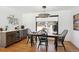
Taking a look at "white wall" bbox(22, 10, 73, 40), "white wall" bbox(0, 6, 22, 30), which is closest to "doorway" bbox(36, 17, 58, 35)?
"white wall" bbox(22, 10, 73, 40)

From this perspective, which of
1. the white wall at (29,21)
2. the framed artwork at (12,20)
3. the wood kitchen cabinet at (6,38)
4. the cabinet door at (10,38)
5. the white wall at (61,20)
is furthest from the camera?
the white wall at (29,21)

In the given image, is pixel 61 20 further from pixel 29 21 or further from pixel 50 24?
pixel 29 21

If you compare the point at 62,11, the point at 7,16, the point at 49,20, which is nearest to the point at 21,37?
the point at 7,16

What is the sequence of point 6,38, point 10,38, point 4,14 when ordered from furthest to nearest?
point 4,14 < point 10,38 < point 6,38

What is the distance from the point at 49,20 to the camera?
902 cm

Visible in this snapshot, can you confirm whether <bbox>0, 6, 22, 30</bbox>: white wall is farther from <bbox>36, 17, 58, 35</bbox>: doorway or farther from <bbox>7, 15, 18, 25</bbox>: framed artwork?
<bbox>36, 17, 58, 35</bbox>: doorway

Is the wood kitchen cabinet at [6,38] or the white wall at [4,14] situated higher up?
the white wall at [4,14]

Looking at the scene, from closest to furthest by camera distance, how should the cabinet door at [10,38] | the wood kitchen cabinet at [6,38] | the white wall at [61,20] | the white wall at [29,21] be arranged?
the wood kitchen cabinet at [6,38], the cabinet door at [10,38], the white wall at [61,20], the white wall at [29,21]

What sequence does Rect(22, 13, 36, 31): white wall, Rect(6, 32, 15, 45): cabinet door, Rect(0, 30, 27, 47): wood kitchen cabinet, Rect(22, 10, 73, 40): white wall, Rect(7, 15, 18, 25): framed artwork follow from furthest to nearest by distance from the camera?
1. Rect(22, 13, 36, 31): white wall
2. Rect(7, 15, 18, 25): framed artwork
3. Rect(22, 10, 73, 40): white wall
4. Rect(6, 32, 15, 45): cabinet door
5. Rect(0, 30, 27, 47): wood kitchen cabinet

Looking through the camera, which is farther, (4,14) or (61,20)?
(61,20)

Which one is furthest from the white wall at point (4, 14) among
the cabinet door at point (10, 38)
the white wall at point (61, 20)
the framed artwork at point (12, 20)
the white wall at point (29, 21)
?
the cabinet door at point (10, 38)

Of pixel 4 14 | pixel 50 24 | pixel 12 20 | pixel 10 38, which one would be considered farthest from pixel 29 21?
pixel 10 38

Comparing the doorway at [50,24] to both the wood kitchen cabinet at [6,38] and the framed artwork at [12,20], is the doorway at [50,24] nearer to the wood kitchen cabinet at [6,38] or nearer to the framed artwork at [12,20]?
the framed artwork at [12,20]
